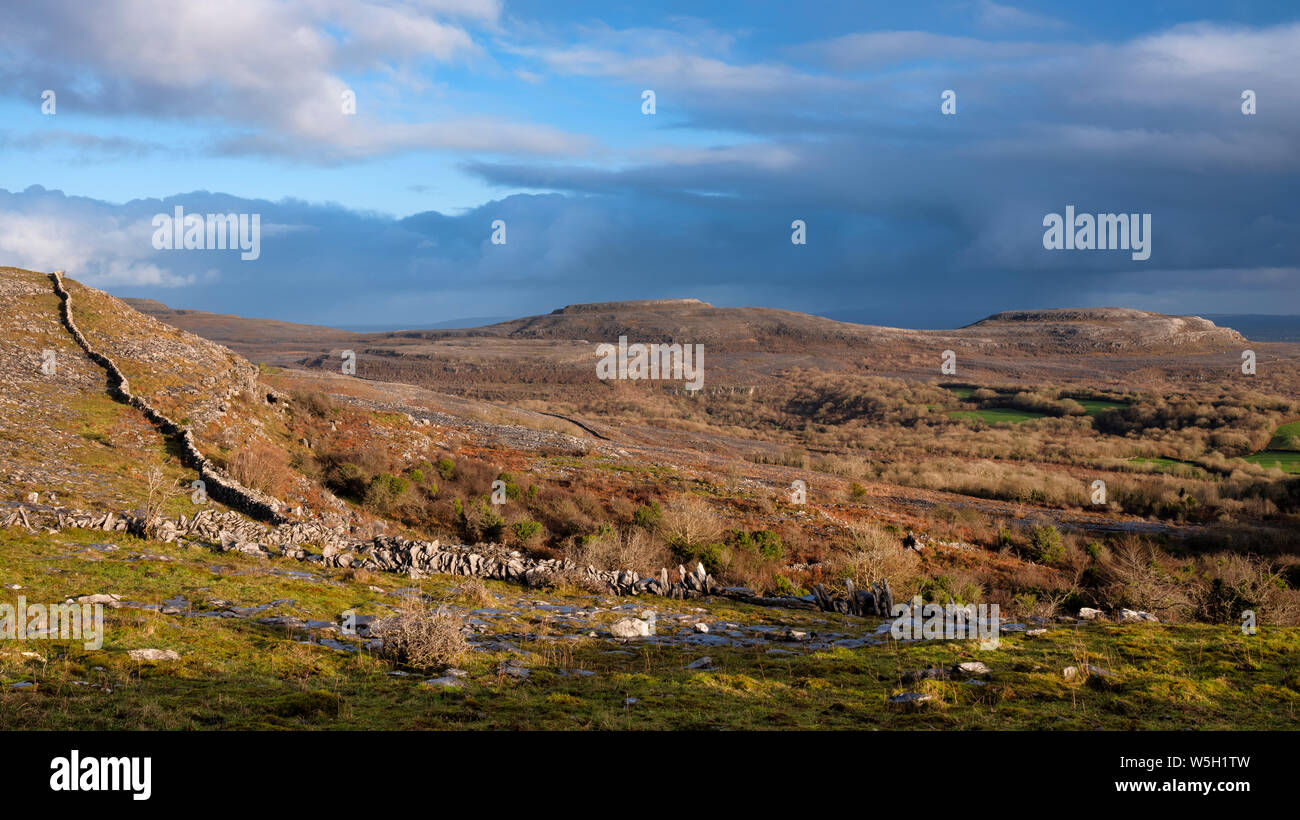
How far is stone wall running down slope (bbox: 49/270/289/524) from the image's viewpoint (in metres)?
17.0

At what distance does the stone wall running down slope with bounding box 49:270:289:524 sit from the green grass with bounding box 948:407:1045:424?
3094 inches

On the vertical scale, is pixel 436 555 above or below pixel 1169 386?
below

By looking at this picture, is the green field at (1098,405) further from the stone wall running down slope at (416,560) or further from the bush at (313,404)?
the stone wall running down slope at (416,560)

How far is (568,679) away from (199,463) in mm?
15708

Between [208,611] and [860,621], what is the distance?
1052 centimetres

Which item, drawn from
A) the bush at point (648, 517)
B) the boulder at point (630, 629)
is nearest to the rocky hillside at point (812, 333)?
the bush at point (648, 517)

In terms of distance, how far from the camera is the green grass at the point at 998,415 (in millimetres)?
81625

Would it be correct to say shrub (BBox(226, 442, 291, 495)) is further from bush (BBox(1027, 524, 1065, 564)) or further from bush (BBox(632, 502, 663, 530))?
bush (BBox(1027, 524, 1065, 564))

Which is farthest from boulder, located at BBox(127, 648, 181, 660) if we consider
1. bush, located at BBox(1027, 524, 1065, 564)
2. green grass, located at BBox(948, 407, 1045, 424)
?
green grass, located at BBox(948, 407, 1045, 424)

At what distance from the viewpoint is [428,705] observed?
23.9 ft
